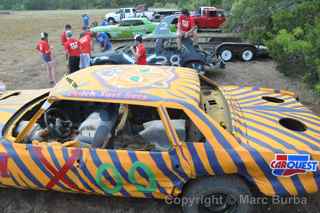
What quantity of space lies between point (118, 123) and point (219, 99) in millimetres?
1396

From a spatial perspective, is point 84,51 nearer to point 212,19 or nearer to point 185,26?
point 185,26

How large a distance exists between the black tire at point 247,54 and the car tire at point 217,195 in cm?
870

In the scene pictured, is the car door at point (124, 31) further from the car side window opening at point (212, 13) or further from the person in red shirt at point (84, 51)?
the person in red shirt at point (84, 51)

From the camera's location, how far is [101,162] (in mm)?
3332

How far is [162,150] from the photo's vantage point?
345 cm

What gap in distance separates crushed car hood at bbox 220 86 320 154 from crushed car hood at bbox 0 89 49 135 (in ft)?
8.63

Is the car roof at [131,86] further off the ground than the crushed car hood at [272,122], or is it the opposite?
the car roof at [131,86]

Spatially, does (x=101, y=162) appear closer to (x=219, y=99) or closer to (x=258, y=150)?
(x=258, y=150)

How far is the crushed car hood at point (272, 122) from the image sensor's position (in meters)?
3.31

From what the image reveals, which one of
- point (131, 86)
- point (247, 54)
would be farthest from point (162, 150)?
point (247, 54)

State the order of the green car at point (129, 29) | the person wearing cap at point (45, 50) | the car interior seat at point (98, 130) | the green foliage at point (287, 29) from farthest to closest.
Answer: the green car at point (129, 29)
the person wearing cap at point (45, 50)
the green foliage at point (287, 29)
the car interior seat at point (98, 130)

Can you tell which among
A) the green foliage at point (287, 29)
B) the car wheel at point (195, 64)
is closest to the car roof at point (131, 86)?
the green foliage at point (287, 29)

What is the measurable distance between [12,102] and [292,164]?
3.55m

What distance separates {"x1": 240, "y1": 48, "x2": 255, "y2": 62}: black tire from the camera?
37.6 ft
